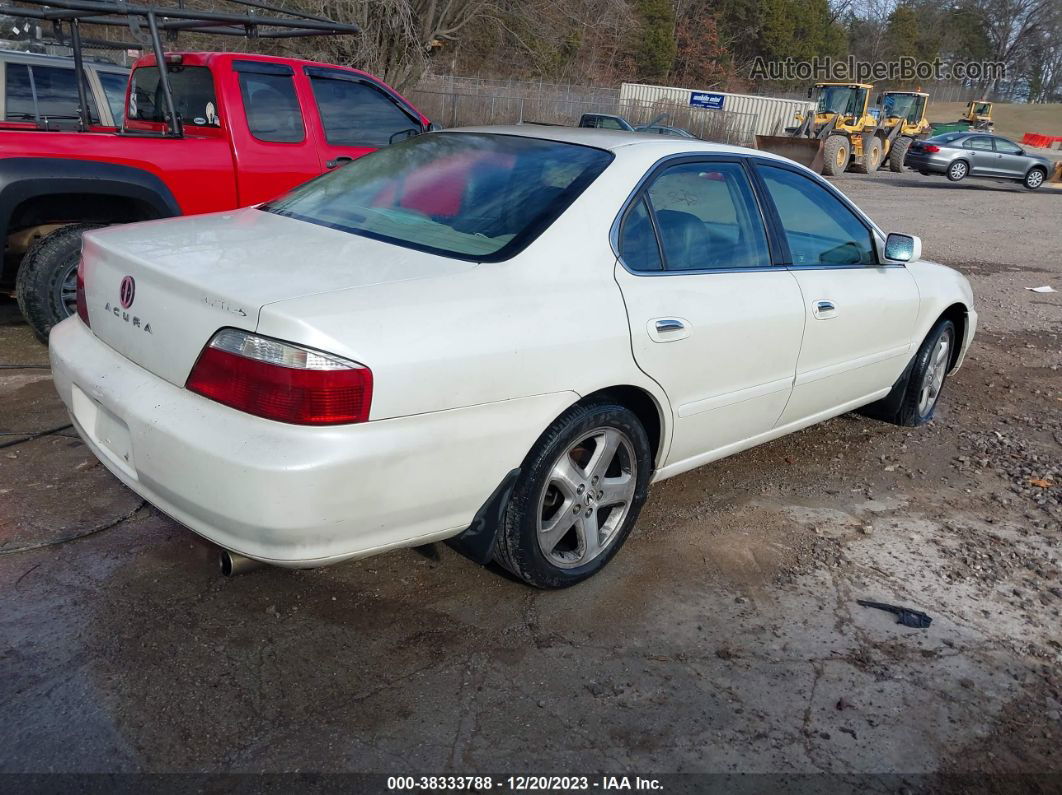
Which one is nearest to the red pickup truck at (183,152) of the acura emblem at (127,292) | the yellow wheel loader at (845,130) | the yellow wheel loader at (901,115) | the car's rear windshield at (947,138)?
the acura emblem at (127,292)

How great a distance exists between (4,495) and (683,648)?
9.14 ft

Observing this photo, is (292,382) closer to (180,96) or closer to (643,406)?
(643,406)

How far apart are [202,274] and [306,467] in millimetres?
735

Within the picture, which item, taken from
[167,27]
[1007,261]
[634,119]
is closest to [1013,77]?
[634,119]

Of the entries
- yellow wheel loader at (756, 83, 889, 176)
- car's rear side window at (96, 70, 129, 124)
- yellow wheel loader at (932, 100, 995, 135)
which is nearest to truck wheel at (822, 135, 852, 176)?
yellow wheel loader at (756, 83, 889, 176)

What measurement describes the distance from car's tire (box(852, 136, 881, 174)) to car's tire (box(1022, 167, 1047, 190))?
4.27 metres

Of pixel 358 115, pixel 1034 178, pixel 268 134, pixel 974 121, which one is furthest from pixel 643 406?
pixel 974 121

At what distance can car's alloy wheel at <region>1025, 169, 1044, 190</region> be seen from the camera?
27031 mm

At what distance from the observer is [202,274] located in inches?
105

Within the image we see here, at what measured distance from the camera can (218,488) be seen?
245 cm

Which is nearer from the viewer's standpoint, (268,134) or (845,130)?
(268,134)

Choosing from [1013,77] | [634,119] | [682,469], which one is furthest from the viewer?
[1013,77]

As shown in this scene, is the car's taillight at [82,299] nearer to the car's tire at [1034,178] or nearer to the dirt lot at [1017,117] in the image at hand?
the car's tire at [1034,178]

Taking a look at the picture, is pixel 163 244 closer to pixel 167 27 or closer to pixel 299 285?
pixel 299 285
